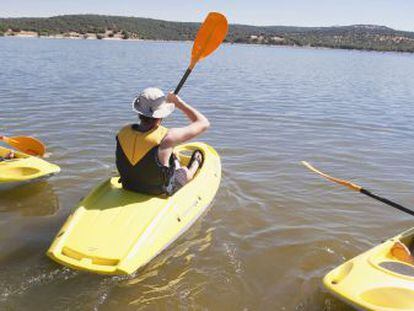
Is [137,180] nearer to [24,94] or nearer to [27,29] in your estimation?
[24,94]

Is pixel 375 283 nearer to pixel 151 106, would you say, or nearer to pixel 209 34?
pixel 151 106

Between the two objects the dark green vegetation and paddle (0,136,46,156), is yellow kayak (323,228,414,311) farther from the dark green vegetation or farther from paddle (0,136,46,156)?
the dark green vegetation

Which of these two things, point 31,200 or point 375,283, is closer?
point 375,283

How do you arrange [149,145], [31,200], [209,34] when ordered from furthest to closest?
[209,34] → [31,200] → [149,145]

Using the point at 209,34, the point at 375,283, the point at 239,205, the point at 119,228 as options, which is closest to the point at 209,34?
the point at 209,34

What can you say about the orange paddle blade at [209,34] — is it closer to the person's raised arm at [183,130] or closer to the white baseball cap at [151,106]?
the person's raised arm at [183,130]

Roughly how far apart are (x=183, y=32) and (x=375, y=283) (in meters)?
100

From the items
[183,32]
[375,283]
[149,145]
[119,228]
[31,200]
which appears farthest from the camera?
[183,32]

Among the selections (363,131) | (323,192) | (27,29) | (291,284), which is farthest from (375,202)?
(27,29)

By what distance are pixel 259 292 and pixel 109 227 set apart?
4.24 feet

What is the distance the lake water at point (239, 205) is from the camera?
3.94m

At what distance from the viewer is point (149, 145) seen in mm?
4230

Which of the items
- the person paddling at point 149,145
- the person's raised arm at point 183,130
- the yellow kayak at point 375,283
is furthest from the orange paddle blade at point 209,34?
the yellow kayak at point 375,283

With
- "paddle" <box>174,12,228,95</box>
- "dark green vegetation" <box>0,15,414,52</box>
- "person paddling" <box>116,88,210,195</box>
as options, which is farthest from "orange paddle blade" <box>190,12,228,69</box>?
"dark green vegetation" <box>0,15,414,52</box>
